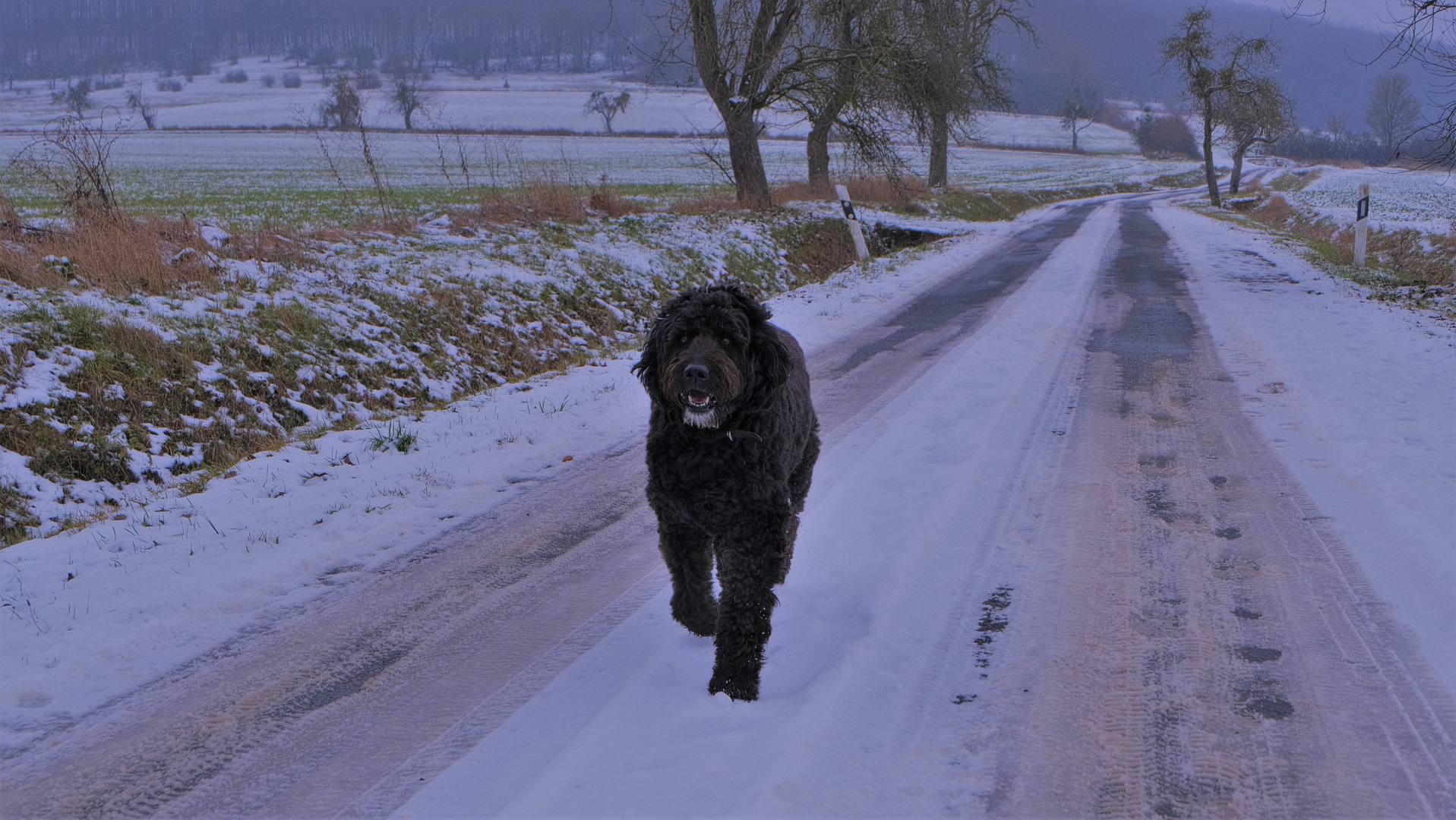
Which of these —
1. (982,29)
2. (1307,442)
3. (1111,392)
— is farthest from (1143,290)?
(982,29)

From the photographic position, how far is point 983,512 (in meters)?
4.95

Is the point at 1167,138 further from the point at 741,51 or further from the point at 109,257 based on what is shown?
the point at 109,257

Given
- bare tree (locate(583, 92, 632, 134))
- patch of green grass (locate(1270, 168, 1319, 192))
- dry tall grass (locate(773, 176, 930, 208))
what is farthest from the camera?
bare tree (locate(583, 92, 632, 134))

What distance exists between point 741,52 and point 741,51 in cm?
2

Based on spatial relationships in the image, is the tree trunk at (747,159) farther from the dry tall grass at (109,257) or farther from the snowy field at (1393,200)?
the dry tall grass at (109,257)

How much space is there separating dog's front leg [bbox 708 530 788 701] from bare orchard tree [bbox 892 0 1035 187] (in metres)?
19.5

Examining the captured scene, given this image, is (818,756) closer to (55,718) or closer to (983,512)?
(983,512)

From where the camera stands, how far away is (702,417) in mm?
3393

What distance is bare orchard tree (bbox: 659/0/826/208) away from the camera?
A: 20078 millimetres

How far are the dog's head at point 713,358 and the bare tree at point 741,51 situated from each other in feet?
59.2

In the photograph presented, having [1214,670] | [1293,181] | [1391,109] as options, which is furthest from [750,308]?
[1391,109]

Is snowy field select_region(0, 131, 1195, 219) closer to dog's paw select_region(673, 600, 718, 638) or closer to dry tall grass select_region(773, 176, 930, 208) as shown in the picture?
dry tall grass select_region(773, 176, 930, 208)

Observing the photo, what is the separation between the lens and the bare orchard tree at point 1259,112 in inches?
1815

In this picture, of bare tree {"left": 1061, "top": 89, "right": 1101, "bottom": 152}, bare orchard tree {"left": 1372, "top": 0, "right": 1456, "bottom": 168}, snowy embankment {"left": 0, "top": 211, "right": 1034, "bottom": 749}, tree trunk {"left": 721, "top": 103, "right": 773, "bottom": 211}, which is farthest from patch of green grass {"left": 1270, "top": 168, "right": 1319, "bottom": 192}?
snowy embankment {"left": 0, "top": 211, "right": 1034, "bottom": 749}
